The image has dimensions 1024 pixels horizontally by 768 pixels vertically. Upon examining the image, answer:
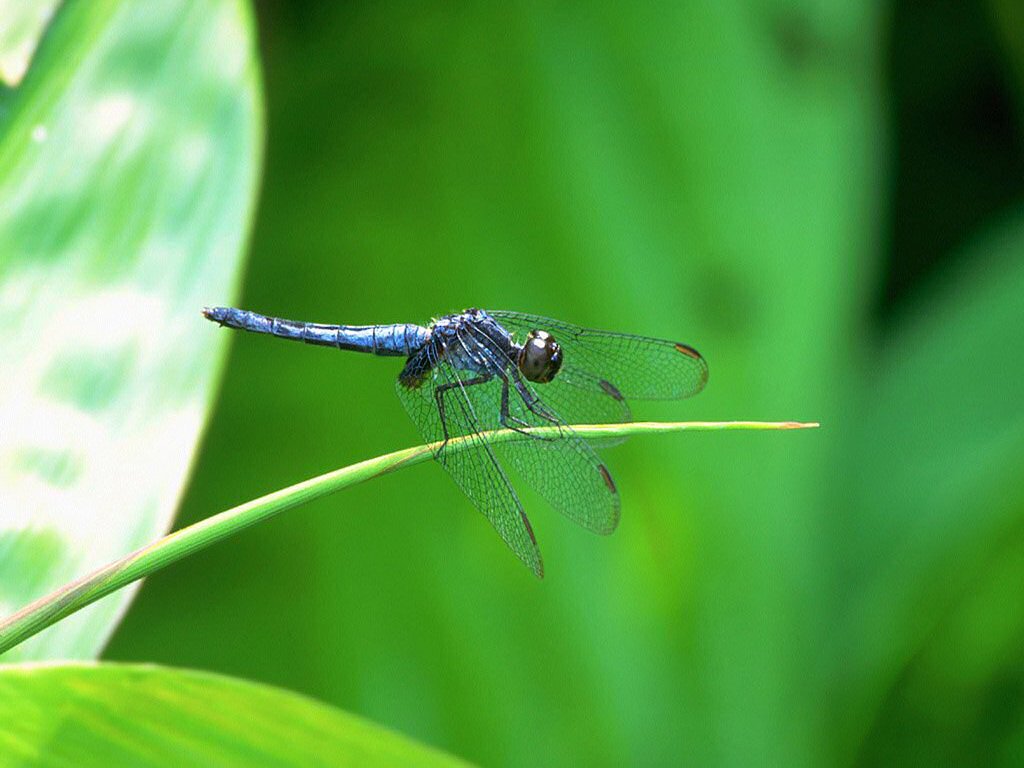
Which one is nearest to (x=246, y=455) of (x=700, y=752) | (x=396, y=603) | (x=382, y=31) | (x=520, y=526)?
(x=396, y=603)

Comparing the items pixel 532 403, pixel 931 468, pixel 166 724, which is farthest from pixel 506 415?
pixel 931 468

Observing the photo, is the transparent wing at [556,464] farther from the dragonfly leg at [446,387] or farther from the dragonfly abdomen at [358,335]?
the dragonfly abdomen at [358,335]

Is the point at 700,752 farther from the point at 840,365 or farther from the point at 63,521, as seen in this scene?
the point at 63,521

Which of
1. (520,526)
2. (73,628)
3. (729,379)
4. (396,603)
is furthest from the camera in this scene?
(729,379)

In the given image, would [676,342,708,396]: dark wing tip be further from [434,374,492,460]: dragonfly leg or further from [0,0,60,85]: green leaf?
[0,0,60,85]: green leaf

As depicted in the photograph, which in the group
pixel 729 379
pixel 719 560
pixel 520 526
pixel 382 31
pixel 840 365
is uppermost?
pixel 382 31

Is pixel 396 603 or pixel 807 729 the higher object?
pixel 807 729
